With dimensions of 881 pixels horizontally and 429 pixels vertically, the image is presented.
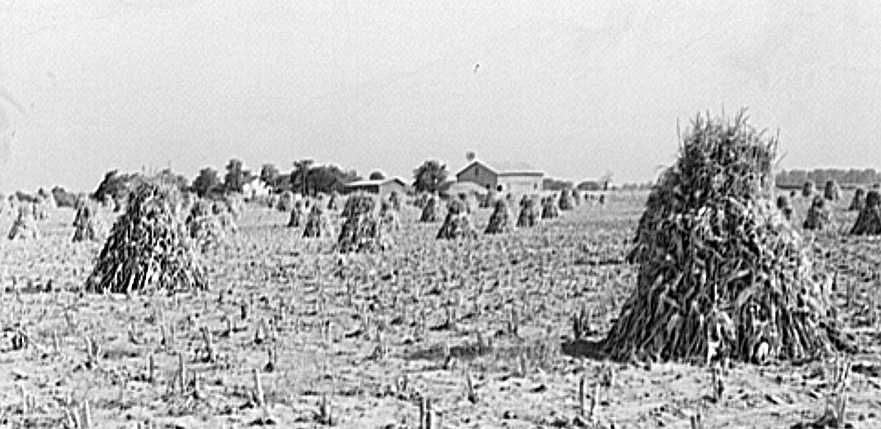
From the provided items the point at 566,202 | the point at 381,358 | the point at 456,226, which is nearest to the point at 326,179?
the point at 566,202

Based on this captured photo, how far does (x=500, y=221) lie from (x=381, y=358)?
20.8m

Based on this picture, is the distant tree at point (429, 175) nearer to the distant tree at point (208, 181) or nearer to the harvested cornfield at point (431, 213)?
the distant tree at point (208, 181)

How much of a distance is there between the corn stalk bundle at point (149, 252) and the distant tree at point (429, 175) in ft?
189

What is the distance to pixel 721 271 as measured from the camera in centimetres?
799

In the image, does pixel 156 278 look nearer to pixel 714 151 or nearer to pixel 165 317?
pixel 165 317

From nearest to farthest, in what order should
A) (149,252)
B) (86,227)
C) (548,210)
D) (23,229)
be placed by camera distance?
(149,252)
(86,227)
(23,229)
(548,210)

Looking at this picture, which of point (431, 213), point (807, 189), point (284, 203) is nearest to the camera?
point (431, 213)

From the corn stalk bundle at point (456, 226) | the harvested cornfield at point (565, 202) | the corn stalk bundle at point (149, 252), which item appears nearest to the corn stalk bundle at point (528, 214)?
the corn stalk bundle at point (456, 226)

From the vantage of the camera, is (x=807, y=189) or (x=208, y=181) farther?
(x=208, y=181)

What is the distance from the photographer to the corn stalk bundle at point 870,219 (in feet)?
78.8

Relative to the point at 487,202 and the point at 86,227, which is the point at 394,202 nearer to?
the point at 487,202

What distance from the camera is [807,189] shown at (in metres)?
47.9

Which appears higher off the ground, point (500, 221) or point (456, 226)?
point (500, 221)

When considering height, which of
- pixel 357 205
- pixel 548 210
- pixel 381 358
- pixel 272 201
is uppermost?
pixel 272 201
